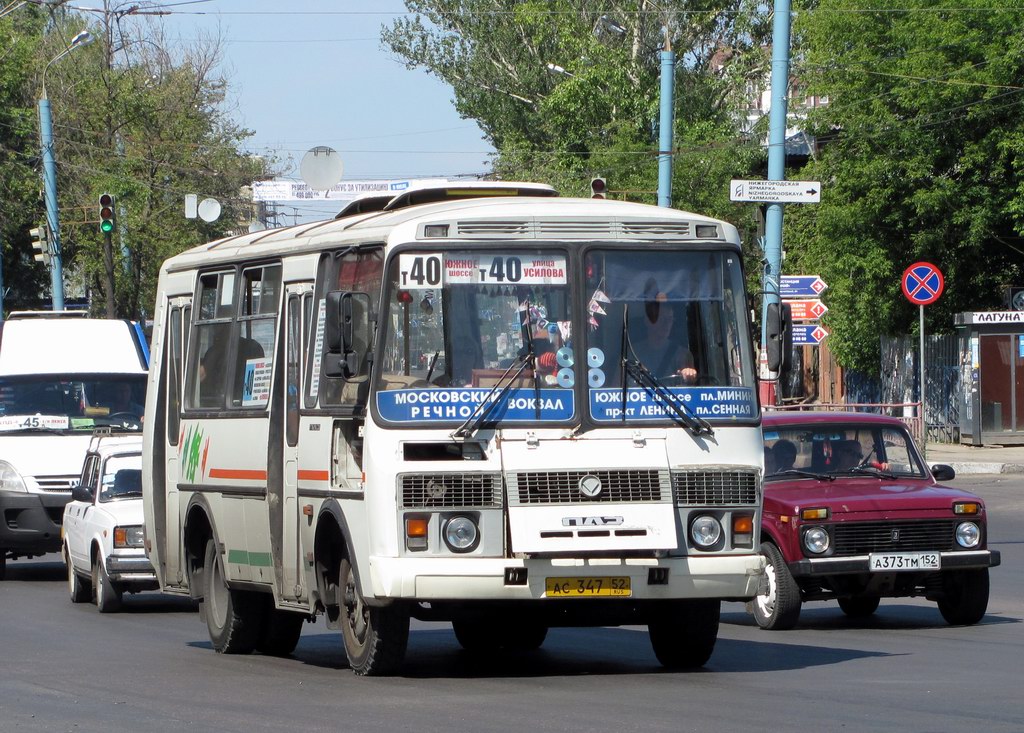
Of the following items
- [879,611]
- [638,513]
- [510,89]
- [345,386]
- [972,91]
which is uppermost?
[510,89]

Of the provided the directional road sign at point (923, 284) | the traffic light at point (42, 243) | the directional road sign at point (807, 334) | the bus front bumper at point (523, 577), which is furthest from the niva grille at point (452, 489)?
the traffic light at point (42, 243)

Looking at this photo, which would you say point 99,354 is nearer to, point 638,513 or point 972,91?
point 638,513

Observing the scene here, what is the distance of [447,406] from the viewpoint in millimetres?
9859

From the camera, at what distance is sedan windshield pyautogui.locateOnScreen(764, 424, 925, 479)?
13844 mm

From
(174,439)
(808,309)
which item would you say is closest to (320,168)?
(174,439)

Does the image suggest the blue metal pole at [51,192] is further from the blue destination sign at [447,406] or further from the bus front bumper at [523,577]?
the bus front bumper at [523,577]

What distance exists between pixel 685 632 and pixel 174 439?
14.7 feet

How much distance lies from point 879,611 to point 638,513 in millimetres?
5894

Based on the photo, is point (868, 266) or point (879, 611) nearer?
point (879, 611)

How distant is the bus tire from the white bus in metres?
5.34

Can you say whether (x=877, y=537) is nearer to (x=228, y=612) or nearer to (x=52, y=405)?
(x=228, y=612)

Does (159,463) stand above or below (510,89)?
below

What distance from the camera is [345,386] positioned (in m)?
10.4

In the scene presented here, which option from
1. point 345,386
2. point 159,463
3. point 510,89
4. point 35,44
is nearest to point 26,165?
point 35,44
